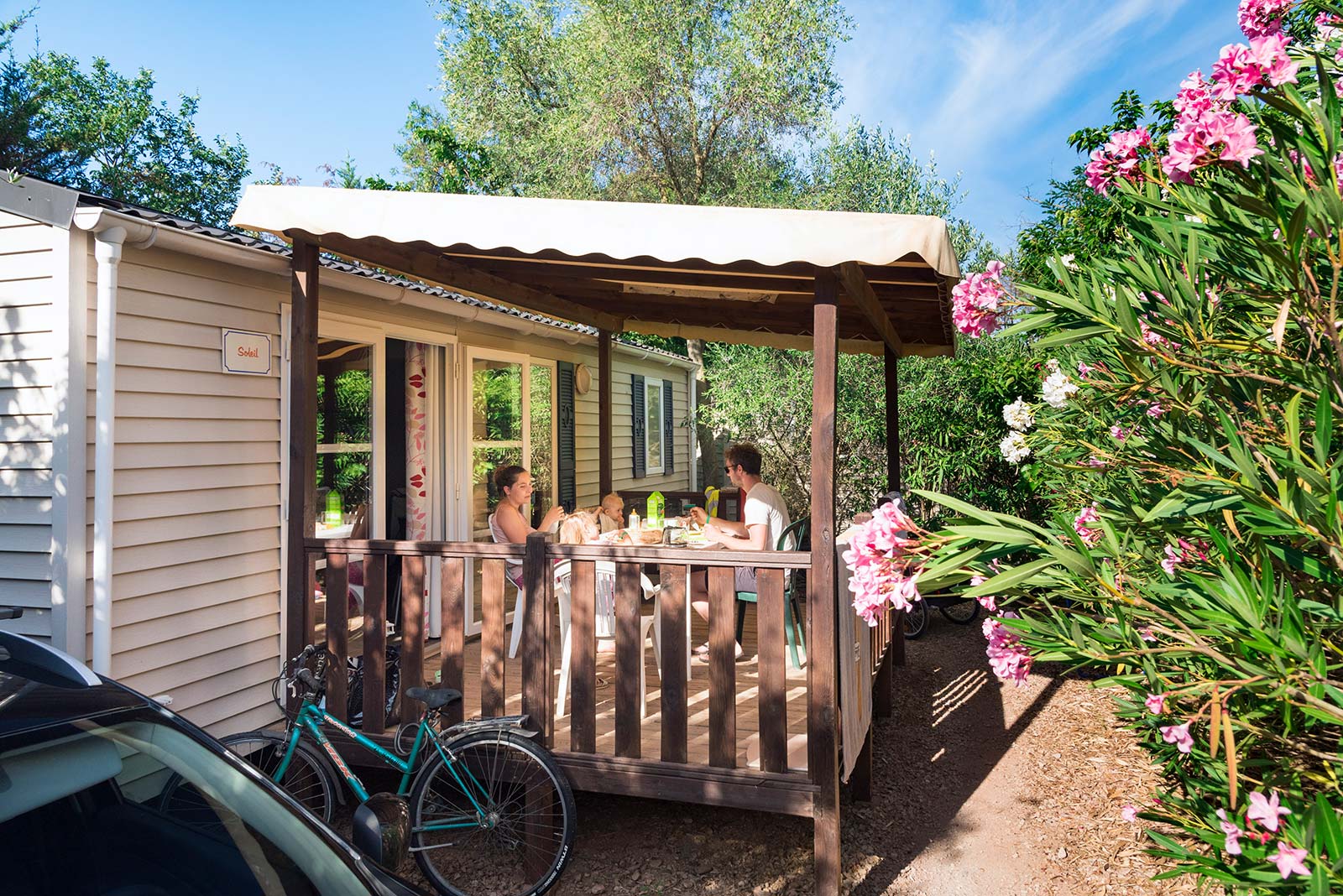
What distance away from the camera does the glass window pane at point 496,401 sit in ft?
22.4

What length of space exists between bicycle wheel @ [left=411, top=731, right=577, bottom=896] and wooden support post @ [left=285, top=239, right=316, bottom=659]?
0.94 metres

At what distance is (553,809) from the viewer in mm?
3646

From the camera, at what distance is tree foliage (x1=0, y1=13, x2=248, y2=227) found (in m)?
21.5

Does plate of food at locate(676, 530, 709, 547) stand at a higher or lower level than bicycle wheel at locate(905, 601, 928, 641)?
higher

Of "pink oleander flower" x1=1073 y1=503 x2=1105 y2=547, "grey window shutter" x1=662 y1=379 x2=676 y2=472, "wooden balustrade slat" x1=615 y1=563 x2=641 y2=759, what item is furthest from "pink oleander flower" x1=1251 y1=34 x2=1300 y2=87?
"grey window shutter" x1=662 y1=379 x2=676 y2=472

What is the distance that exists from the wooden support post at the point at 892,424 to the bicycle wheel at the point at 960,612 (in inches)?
89.6

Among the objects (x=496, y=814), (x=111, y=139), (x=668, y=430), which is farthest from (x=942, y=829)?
(x=111, y=139)

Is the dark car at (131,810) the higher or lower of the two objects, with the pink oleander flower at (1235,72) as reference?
lower

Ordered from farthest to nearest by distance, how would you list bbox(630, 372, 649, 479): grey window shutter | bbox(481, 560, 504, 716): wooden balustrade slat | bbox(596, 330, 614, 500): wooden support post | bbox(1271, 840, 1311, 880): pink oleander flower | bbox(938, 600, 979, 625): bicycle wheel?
bbox(630, 372, 649, 479): grey window shutter < bbox(938, 600, 979, 625): bicycle wheel < bbox(596, 330, 614, 500): wooden support post < bbox(481, 560, 504, 716): wooden balustrade slat < bbox(1271, 840, 1311, 880): pink oleander flower

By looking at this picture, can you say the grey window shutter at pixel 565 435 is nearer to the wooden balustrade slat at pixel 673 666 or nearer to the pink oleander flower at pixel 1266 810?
the wooden balustrade slat at pixel 673 666

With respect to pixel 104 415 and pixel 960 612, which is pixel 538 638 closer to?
pixel 104 415

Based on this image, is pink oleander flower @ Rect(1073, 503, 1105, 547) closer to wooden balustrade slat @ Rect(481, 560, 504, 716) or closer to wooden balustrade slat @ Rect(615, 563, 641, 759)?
wooden balustrade slat @ Rect(615, 563, 641, 759)

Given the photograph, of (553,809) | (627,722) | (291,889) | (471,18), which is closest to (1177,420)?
(291,889)

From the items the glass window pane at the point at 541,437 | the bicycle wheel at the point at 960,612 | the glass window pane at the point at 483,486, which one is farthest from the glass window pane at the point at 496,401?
the bicycle wheel at the point at 960,612
